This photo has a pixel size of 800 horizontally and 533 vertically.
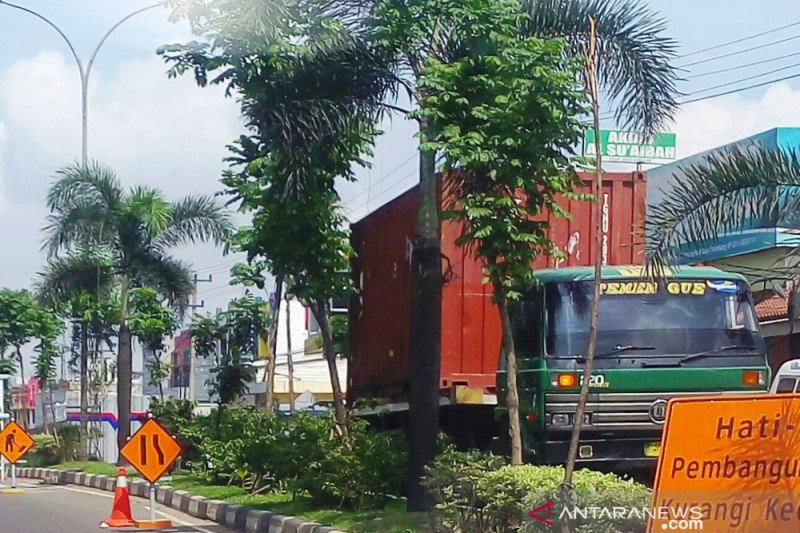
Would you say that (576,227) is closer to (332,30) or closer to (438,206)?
(438,206)

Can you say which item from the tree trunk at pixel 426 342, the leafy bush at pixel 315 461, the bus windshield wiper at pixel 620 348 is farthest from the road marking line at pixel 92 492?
the bus windshield wiper at pixel 620 348

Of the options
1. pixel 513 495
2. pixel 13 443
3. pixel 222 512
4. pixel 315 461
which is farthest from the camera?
pixel 13 443

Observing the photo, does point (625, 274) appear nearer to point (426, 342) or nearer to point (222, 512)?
point (426, 342)

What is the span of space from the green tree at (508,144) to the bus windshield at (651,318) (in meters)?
0.45

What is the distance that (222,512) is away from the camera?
16.5m

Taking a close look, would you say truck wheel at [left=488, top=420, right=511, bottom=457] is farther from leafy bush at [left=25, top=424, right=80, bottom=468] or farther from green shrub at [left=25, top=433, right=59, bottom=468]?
green shrub at [left=25, top=433, right=59, bottom=468]

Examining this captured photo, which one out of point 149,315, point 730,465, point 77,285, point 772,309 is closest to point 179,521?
point 772,309

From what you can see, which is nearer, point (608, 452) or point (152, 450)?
point (608, 452)

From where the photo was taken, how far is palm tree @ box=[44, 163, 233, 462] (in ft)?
93.1

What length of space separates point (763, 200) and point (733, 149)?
0.60m

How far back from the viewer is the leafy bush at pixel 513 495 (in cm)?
825

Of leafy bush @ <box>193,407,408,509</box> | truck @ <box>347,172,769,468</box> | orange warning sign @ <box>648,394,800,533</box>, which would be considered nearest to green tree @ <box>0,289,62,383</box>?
leafy bush @ <box>193,407,408,509</box>

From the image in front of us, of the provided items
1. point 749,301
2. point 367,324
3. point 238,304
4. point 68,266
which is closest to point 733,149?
point 749,301

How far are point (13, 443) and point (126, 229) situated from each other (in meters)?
5.43
